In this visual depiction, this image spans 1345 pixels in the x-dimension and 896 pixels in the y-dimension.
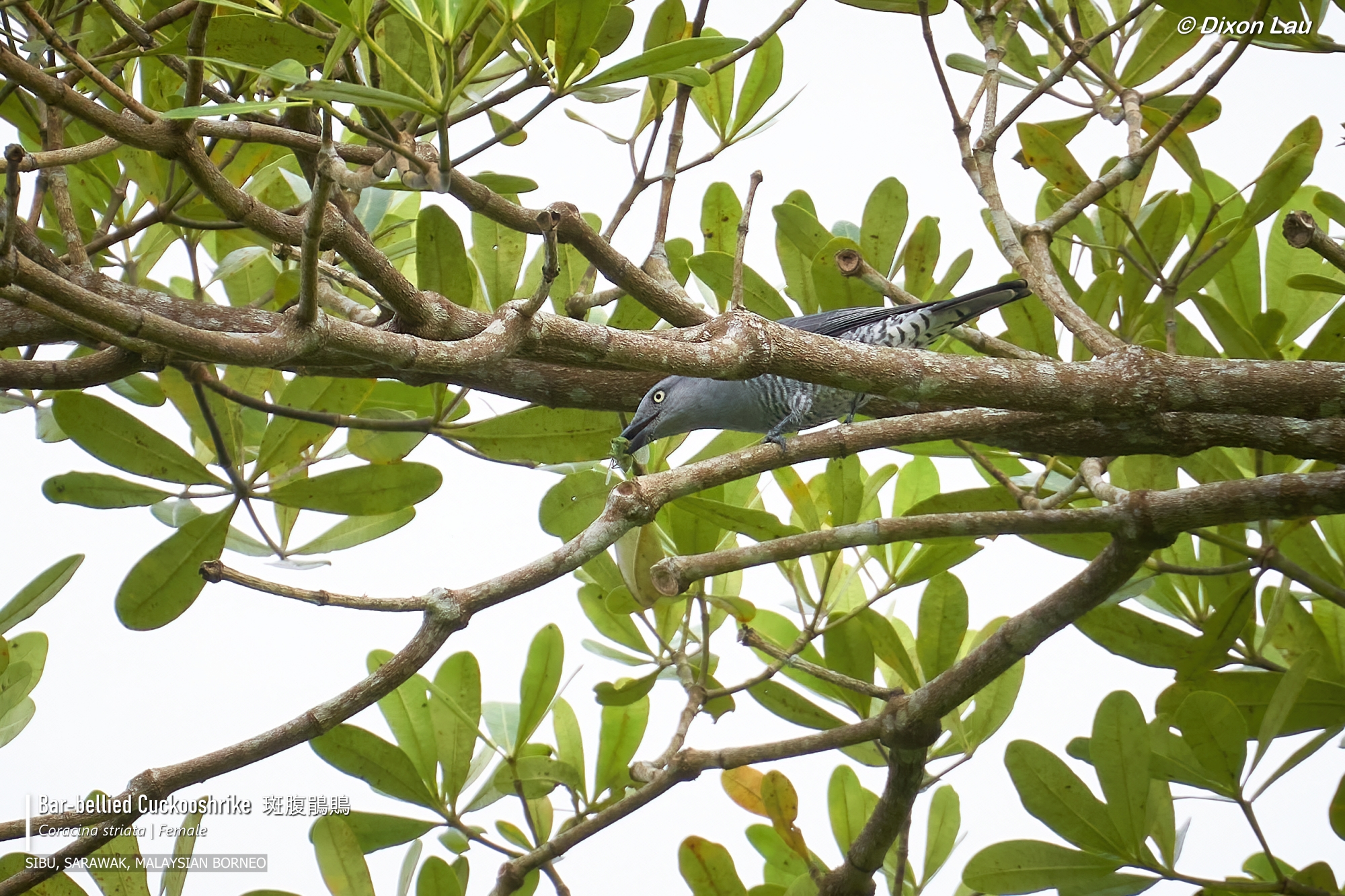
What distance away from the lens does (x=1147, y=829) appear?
2.29 metres

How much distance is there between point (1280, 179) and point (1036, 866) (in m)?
1.69

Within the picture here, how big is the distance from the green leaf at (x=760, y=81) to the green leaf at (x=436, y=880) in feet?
6.77

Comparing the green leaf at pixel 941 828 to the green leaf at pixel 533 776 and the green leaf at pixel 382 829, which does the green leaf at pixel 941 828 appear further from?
the green leaf at pixel 382 829

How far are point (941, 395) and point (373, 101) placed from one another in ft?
3.46

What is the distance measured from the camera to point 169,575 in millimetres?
2201

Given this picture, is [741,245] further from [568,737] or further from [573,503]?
[568,737]

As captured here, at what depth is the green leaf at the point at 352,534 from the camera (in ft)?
8.50

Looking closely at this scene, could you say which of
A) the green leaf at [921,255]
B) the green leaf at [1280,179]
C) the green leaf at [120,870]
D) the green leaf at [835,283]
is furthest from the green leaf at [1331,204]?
the green leaf at [120,870]

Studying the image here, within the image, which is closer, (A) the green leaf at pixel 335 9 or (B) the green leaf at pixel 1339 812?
(A) the green leaf at pixel 335 9

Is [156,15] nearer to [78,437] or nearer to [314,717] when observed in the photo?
[78,437]

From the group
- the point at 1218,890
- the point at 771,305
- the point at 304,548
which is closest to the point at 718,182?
the point at 771,305

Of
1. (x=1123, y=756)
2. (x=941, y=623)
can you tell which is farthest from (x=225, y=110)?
(x=1123, y=756)

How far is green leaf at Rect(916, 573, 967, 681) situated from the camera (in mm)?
2639

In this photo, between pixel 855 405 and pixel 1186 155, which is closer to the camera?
pixel 1186 155
